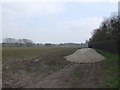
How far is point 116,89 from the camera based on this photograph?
11.3m

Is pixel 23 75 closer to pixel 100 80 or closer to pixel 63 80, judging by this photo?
pixel 63 80

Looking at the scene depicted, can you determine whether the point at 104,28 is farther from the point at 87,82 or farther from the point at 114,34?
the point at 87,82

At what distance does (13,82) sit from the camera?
14344mm

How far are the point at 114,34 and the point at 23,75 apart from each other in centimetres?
2935

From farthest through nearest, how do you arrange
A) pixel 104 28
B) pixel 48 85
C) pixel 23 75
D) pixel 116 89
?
pixel 104 28 < pixel 23 75 < pixel 48 85 < pixel 116 89

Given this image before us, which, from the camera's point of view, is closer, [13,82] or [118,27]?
[13,82]

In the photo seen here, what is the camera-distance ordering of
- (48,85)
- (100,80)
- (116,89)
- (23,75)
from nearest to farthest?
(116,89)
(48,85)
(100,80)
(23,75)

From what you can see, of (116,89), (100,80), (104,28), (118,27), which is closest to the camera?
(116,89)

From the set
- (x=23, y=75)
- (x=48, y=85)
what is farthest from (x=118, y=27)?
(x=48, y=85)

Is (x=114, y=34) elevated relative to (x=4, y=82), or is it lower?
elevated

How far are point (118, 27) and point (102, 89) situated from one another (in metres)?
31.8

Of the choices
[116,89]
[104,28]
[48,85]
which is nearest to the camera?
[116,89]

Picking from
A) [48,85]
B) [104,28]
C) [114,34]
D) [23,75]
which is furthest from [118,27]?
[48,85]

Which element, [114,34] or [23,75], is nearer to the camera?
[23,75]
